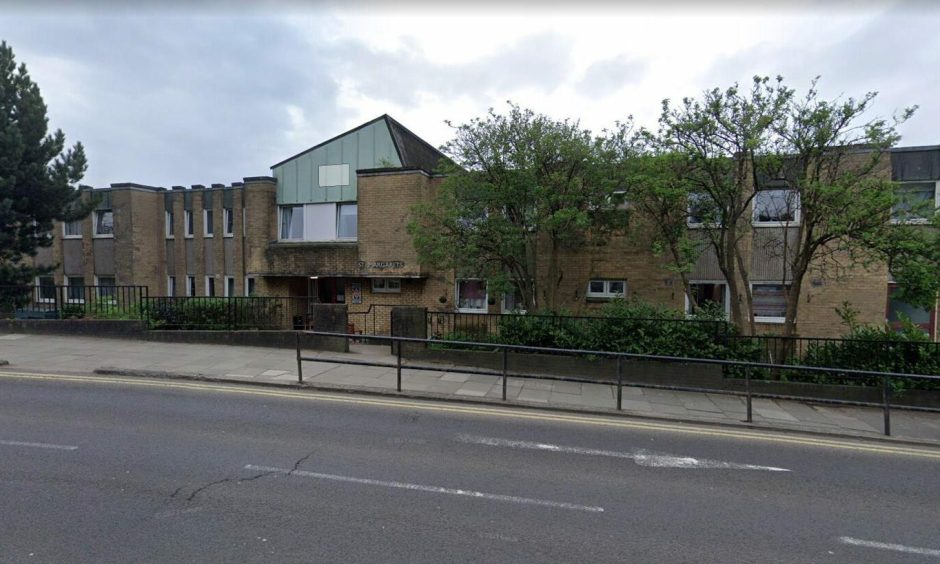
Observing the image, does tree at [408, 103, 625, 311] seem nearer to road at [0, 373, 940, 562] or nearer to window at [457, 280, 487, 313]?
window at [457, 280, 487, 313]

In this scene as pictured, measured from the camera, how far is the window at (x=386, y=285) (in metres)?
16.7

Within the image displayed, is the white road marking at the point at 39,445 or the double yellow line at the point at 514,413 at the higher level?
the white road marking at the point at 39,445

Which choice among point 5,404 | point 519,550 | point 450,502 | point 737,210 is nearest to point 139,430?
point 5,404

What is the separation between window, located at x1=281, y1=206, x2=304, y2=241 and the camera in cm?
1850

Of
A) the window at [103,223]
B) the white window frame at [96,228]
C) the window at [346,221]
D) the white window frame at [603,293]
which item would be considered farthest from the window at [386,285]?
the window at [103,223]

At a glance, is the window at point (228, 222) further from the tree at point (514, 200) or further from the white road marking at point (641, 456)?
the white road marking at point (641, 456)

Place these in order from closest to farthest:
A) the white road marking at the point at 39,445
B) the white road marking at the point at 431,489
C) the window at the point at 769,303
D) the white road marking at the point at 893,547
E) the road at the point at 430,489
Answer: the road at the point at 430,489
the white road marking at the point at 893,547
the white road marking at the point at 431,489
the white road marking at the point at 39,445
the window at the point at 769,303

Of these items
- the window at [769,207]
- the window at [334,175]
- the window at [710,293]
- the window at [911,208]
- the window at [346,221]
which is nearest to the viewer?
the window at [911,208]

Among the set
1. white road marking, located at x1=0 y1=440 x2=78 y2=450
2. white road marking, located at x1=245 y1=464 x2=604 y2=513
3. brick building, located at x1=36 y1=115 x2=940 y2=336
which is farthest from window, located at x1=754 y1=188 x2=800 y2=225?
white road marking, located at x1=0 y1=440 x2=78 y2=450

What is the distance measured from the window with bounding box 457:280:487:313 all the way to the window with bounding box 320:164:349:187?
19.6 ft

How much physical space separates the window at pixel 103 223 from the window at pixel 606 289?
21020 millimetres

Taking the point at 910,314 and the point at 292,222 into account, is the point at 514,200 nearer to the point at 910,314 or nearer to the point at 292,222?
the point at 292,222

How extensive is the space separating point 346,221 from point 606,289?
31.7 ft

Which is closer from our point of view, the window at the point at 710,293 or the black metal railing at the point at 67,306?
the black metal railing at the point at 67,306
